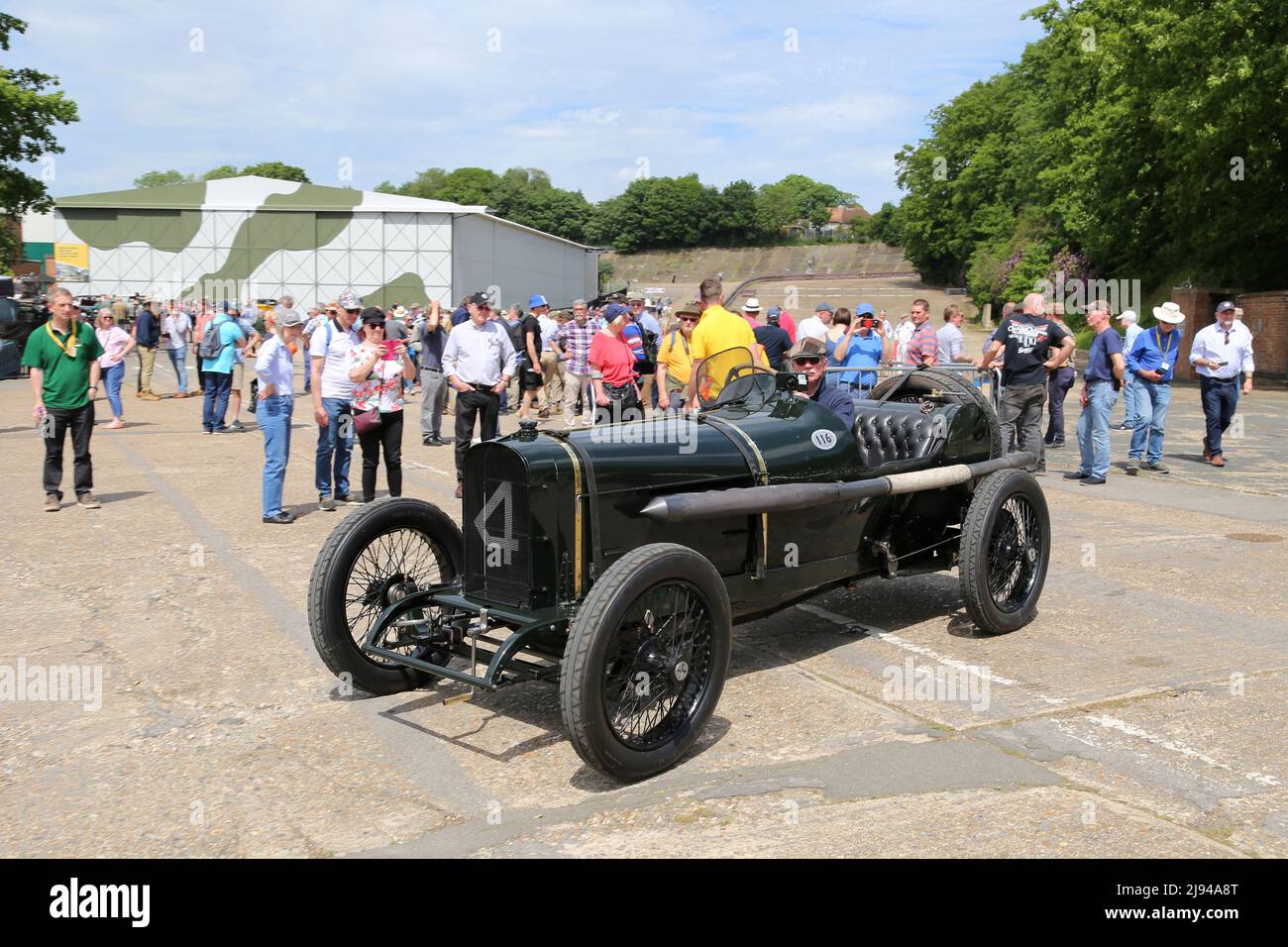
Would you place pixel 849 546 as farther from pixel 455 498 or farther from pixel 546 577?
pixel 455 498

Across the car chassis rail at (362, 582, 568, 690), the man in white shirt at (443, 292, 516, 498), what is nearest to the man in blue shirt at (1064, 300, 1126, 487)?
the man in white shirt at (443, 292, 516, 498)

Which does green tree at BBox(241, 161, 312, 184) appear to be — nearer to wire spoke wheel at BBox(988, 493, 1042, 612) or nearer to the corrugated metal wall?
the corrugated metal wall

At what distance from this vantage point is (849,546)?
624 centimetres

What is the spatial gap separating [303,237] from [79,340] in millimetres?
36975

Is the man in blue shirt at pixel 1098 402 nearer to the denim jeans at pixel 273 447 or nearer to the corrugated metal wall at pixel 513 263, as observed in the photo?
the denim jeans at pixel 273 447

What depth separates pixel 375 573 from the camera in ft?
18.6

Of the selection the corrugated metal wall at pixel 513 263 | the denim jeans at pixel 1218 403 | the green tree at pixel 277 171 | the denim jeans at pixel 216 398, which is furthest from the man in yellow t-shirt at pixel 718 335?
the green tree at pixel 277 171

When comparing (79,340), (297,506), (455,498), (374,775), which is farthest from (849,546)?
(79,340)

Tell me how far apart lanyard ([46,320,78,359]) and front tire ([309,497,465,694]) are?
5.89 metres

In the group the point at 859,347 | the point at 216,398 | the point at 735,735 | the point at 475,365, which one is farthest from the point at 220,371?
the point at 735,735

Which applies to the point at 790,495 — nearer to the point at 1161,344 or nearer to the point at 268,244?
the point at 1161,344

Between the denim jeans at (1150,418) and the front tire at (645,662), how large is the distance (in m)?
9.98

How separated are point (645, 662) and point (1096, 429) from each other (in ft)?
29.9

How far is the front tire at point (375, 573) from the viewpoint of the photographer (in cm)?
521
